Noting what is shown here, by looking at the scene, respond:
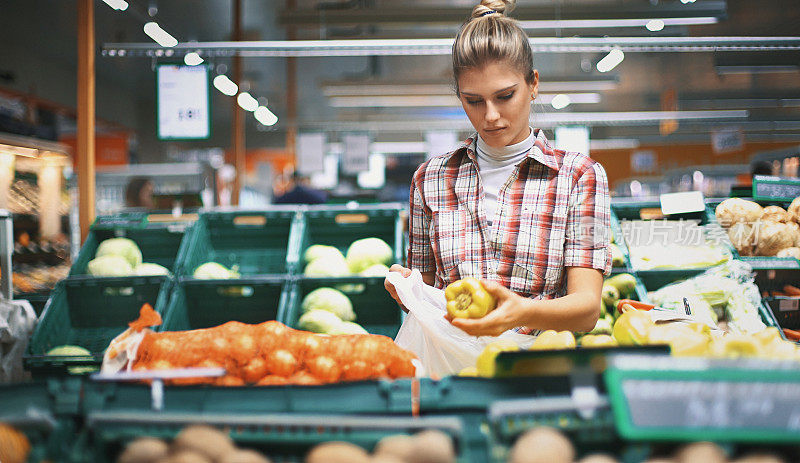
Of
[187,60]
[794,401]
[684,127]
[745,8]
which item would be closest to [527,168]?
[794,401]

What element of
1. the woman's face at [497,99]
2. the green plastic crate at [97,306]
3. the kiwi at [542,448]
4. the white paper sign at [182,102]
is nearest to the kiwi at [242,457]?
the kiwi at [542,448]

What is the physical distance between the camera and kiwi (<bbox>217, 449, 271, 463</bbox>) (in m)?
0.97

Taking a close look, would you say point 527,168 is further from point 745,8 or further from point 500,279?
point 745,8

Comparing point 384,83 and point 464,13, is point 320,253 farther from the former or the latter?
point 384,83

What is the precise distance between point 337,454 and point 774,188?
3.76 metres

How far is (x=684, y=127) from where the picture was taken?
63.7ft

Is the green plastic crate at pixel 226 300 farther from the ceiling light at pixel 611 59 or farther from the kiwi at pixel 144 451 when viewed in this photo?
the ceiling light at pixel 611 59

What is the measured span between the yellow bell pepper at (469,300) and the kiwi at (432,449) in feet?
1.83

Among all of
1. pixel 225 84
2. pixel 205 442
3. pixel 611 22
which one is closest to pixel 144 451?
pixel 205 442

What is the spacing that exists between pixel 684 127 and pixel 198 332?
68.0ft

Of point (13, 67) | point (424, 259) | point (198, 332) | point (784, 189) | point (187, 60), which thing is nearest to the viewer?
point (198, 332)

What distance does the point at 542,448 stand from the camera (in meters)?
0.93

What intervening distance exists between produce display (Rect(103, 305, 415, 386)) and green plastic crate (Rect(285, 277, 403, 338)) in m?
2.03

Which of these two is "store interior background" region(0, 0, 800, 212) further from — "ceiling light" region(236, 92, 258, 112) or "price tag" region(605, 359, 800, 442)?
"price tag" region(605, 359, 800, 442)
